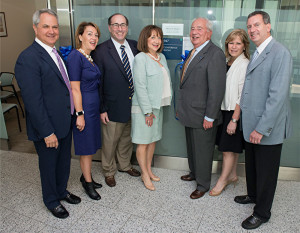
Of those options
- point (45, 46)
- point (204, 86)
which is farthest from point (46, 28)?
point (204, 86)

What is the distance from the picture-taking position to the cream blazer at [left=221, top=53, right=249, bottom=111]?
2242 mm

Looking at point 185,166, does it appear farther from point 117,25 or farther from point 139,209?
point 117,25

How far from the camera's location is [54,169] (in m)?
2.24

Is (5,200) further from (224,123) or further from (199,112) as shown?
(224,123)

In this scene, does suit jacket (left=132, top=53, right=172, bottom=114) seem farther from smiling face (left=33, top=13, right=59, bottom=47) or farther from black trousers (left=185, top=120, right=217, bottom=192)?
smiling face (left=33, top=13, right=59, bottom=47)

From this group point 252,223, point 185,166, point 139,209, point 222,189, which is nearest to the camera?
point 252,223

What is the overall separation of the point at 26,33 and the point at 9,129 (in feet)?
13.6

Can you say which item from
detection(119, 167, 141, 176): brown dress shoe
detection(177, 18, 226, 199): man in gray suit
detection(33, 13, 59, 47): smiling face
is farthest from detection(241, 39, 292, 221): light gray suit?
detection(33, 13, 59, 47): smiling face

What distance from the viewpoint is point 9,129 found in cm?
459

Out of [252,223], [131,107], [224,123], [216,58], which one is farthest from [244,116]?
[131,107]

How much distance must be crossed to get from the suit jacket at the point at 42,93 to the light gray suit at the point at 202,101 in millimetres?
1086

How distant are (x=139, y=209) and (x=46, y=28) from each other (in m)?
1.79

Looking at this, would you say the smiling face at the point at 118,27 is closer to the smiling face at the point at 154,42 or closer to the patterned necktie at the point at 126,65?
the patterned necktie at the point at 126,65

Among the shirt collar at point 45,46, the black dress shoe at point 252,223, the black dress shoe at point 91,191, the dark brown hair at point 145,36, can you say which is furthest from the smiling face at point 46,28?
the black dress shoe at point 252,223
